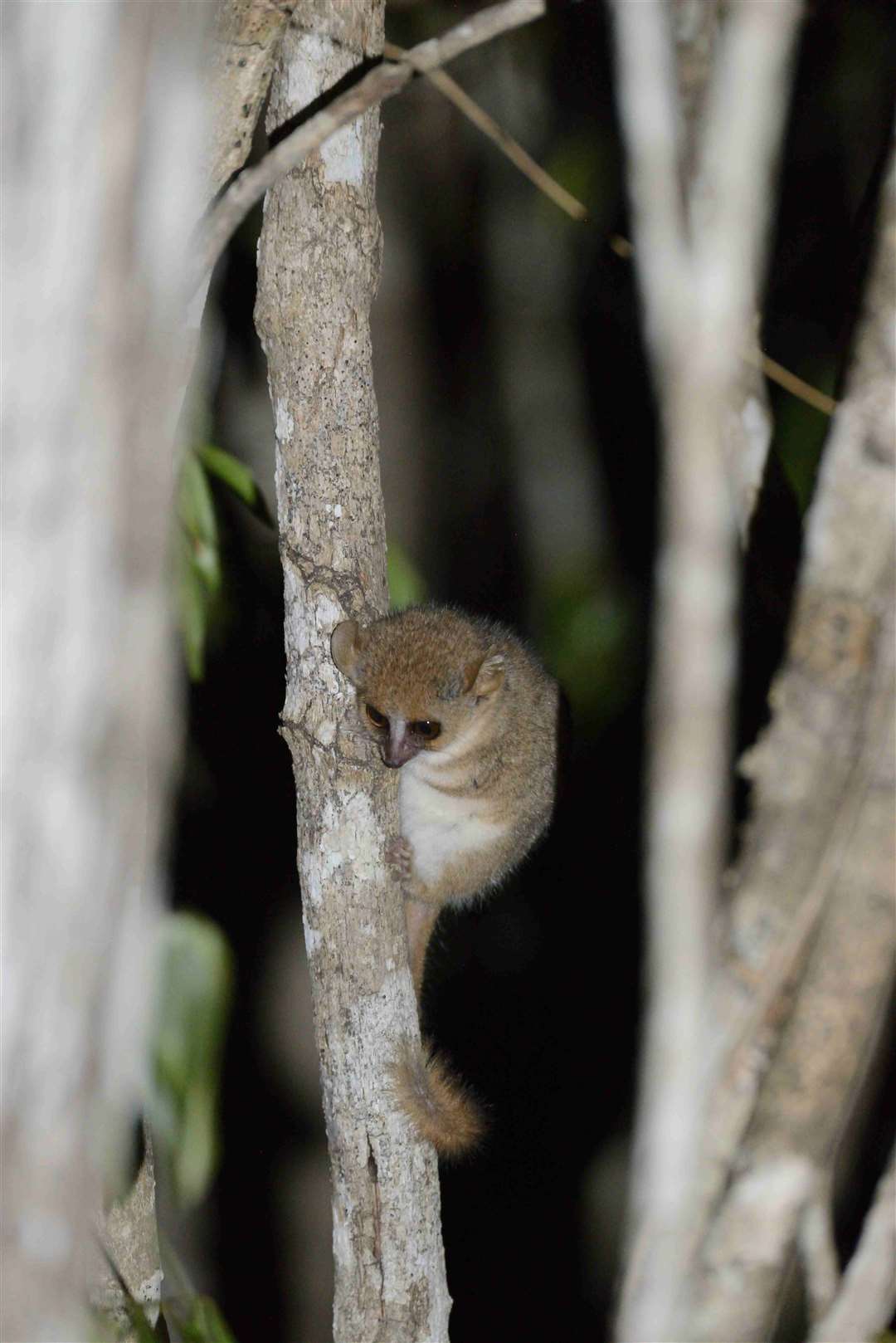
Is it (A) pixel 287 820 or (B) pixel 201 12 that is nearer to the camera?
(B) pixel 201 12

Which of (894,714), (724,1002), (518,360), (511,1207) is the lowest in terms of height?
(511,1207)

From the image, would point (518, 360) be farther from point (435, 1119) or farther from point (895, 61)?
point (435, 1119)

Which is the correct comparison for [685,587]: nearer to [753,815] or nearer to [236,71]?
[753,815]

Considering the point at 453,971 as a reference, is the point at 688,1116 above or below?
above

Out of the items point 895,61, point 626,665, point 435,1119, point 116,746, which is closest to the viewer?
point 116,746

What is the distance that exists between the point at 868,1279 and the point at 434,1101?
4.30ft

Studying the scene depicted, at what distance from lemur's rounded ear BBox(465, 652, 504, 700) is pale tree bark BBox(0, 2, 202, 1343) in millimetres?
2250

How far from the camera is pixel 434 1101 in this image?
261cm

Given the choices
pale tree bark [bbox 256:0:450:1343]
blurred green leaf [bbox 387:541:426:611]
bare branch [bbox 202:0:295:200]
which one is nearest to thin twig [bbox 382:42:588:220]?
bare branch [bbox 202:0:295:200]

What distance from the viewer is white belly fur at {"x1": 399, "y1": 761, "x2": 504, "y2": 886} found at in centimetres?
351

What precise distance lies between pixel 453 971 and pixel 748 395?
4.06 metres

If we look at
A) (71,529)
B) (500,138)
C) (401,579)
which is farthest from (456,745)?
(71,529)

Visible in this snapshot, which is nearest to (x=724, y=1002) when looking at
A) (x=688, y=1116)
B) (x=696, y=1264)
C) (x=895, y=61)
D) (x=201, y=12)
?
(x=688, y=1116)

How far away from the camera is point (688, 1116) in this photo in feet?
4.36
